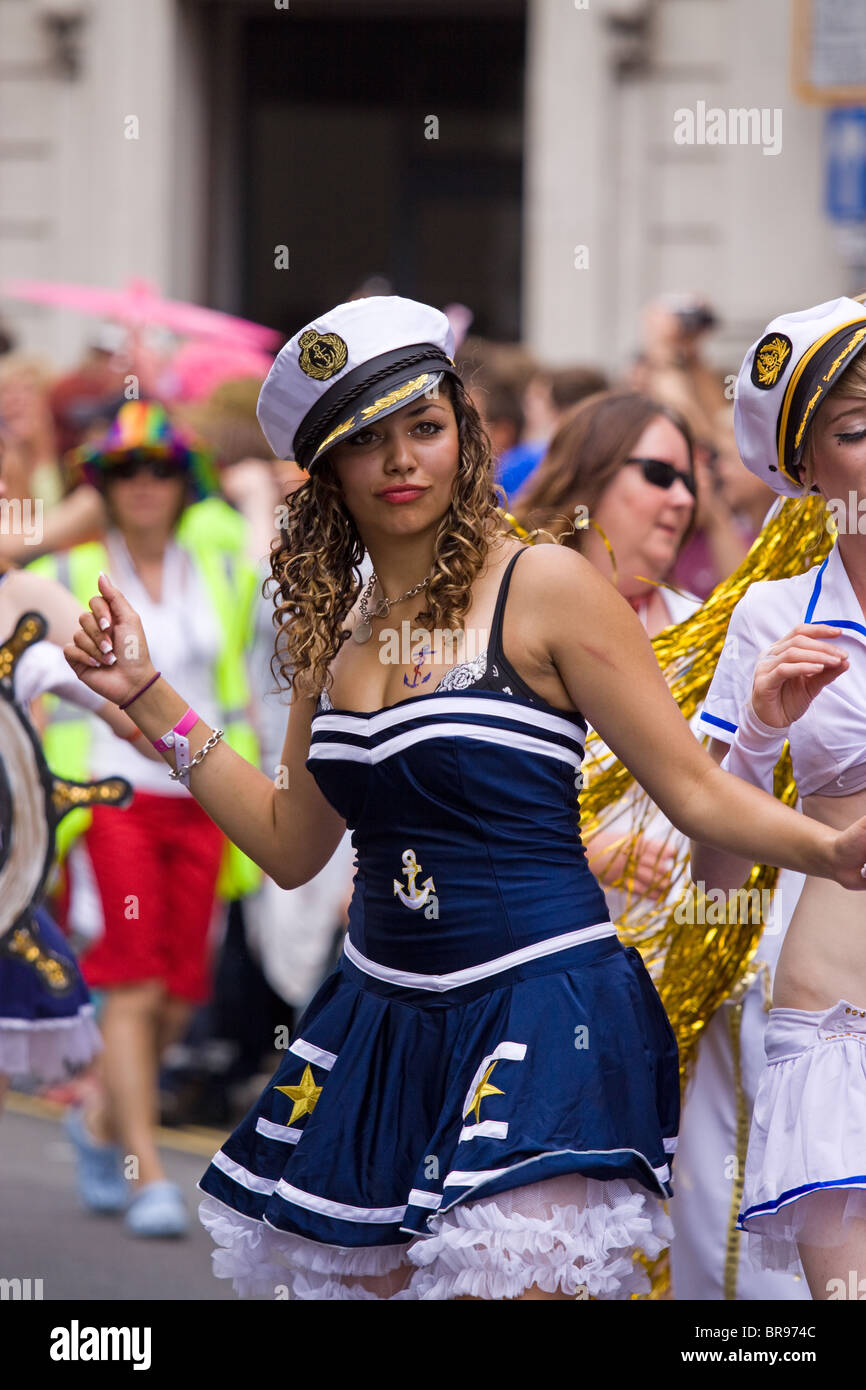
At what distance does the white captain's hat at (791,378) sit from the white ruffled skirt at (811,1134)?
0.86 m

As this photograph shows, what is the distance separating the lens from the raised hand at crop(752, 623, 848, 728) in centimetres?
296

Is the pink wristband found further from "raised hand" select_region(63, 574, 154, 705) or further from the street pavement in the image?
the street pavement

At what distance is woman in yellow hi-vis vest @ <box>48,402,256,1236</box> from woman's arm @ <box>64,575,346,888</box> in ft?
9.60

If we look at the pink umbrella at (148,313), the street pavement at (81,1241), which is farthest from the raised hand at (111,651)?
the pink umbrella at (148,313)

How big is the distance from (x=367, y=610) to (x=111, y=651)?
0.42 m

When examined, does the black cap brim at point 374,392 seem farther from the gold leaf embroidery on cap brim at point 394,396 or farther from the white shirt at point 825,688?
the white shirt at point 825,688

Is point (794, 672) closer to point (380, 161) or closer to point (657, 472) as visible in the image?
point (657, 472)

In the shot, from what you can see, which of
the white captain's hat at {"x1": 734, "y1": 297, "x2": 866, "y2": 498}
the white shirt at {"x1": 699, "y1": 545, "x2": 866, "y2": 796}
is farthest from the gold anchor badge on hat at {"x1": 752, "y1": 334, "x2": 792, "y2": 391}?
the white shirt at {"x1": 699, "y1": 545, "x2": 866, "y2": 796}

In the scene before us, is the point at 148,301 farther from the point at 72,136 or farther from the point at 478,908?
the point at 478,908

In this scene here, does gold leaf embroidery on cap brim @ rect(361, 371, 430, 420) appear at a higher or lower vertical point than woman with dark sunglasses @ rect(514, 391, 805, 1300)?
higher

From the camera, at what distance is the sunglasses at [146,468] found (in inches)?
267

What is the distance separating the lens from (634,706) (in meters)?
3.11

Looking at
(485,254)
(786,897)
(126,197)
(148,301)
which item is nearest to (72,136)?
(126,197)
